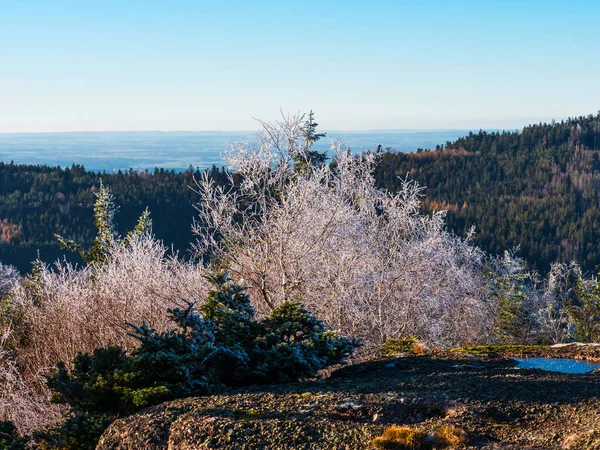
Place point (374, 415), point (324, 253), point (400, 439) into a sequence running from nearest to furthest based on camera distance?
point (400, 439) → point (374, 415) → point (324, 253)

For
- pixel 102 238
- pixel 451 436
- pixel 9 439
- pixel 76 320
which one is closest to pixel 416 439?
pixel 451 436

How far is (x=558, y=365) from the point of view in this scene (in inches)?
297

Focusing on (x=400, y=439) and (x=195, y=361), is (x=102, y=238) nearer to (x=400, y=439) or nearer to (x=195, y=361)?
(x=195, y=361)

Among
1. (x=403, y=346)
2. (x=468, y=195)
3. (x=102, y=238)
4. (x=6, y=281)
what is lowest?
(x=6, y=281)

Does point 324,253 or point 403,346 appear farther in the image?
point 324,253

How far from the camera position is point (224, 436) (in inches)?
194

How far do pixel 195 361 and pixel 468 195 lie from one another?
11367 centimetres

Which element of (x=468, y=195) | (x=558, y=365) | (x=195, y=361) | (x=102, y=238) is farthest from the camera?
(x=468, y=195)

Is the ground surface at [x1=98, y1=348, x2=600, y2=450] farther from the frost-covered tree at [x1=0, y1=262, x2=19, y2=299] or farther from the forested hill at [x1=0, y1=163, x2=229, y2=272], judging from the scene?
the forested hill at [x1=0, y1=163, x2=229, y2=272]

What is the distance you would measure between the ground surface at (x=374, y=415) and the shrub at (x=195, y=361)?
459mm

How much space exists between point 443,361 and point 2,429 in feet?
15.3

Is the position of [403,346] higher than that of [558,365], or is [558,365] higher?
[558,365]

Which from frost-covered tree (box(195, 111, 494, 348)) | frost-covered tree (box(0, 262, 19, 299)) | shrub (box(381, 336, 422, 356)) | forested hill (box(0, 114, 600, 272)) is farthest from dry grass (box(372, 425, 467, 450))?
forested hill (box(0, 114, 600, 272))

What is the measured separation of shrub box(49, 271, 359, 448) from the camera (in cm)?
614
